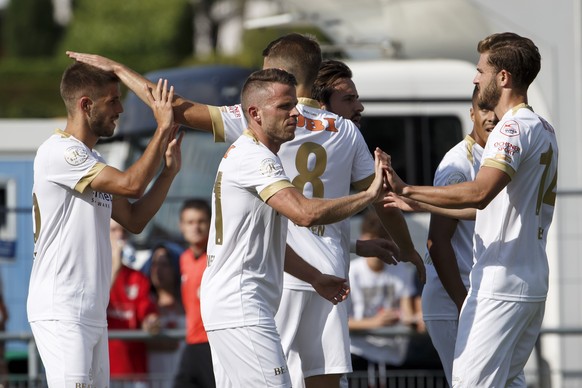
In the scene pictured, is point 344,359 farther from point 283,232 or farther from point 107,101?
point 107,101

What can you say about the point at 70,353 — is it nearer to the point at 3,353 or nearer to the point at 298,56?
the point at 298,56

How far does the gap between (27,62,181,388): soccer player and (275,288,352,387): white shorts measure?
111 cm

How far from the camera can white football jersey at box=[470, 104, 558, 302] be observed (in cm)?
657

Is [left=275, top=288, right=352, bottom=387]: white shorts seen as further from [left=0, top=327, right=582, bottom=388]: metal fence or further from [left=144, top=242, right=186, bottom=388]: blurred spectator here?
[left=144, top=242, right=186, bottom=388]: blurred spectator

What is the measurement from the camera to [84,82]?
692 centimetres

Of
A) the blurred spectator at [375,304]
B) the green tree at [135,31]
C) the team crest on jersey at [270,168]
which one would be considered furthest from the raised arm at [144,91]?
the green tree at [135,31]

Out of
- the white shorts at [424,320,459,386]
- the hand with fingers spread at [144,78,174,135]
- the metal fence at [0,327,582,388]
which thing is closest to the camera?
the hand with fingers spread at [144,78,174,135]

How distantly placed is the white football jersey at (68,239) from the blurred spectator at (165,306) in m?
4.53

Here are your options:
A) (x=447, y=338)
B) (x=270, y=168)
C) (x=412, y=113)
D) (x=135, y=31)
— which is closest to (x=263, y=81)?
(x=270, y=168)

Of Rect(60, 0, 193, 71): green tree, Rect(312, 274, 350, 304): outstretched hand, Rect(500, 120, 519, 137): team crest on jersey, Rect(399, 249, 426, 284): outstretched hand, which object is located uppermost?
Rect(60, 0, 193, 71): green tree

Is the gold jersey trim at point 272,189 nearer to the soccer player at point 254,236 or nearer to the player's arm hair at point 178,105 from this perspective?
the soccer player at point 254,236

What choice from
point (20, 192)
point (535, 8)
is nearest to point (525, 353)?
point (535, 8)

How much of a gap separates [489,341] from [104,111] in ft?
8.42

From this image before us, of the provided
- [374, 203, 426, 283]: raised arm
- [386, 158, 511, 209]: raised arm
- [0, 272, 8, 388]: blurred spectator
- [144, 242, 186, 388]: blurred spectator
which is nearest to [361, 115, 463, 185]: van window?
[144, 242, 186, 388]: blurred spectator
